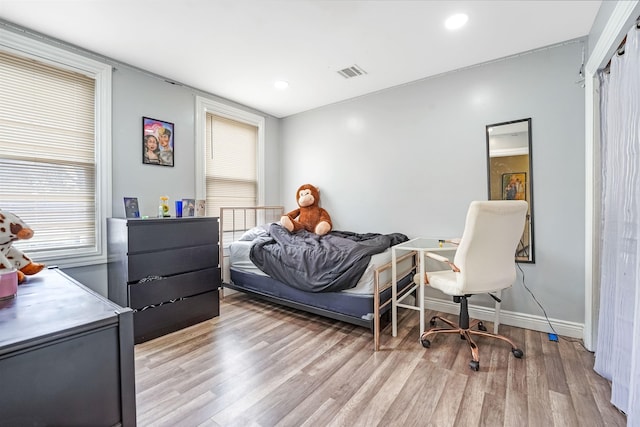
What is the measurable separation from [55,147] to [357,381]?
9.56ft

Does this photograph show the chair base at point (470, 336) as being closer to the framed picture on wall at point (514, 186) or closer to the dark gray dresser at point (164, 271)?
the framed picture on wall at point (514, 186)

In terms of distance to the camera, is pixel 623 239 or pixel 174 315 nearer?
pixel 623 239

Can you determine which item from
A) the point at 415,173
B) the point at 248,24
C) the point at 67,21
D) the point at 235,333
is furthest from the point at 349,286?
the point at 67,21

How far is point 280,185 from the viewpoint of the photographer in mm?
4340

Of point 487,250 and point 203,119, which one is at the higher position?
point 203,119

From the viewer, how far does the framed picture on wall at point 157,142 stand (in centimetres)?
280

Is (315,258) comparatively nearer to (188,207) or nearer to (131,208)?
(188,207)

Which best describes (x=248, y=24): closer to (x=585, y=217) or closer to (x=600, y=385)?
(x=585, y=217)

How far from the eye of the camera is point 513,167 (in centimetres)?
255

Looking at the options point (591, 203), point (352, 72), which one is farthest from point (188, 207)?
point (591, 203)

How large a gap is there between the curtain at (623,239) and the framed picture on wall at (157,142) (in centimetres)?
350

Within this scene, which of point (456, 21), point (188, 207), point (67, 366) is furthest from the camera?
point (188, 207)

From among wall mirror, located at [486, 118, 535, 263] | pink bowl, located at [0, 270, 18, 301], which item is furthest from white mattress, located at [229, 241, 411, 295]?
pink bowl, located at [0, 270, 18, 301]

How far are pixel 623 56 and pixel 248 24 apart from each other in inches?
91.8
